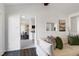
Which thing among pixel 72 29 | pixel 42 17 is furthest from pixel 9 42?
pixel 72 29

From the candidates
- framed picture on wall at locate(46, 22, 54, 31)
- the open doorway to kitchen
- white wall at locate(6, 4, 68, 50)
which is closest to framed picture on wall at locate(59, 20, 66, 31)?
white wall at locate(6, 4, 68, 50)

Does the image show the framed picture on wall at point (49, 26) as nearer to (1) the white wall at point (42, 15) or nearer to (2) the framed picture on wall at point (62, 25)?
(1) the white wall at point (42, 15)

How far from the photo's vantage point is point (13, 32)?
2436 millimetres

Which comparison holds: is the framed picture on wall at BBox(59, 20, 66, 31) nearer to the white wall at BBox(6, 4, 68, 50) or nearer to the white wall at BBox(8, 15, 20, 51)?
the white wall at BBox(6, 4, 68, 50)

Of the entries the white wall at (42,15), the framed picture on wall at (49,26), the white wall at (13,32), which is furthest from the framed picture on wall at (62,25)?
the white wall at (13,32)

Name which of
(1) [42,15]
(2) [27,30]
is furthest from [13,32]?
(1) [42,15]

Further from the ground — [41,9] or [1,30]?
[41,9]

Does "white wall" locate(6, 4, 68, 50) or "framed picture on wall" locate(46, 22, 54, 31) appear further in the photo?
"framed picture on wall" locate(46, 22, 54, 31)

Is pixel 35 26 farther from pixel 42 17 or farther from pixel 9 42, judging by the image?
pixel 9 42

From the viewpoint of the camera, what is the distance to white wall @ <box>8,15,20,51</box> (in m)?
2.38

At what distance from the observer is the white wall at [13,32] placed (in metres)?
2.38

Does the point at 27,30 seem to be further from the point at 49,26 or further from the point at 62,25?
the point at 62,25

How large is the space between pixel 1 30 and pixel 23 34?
54 cm

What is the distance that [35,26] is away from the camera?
96.0 inches
